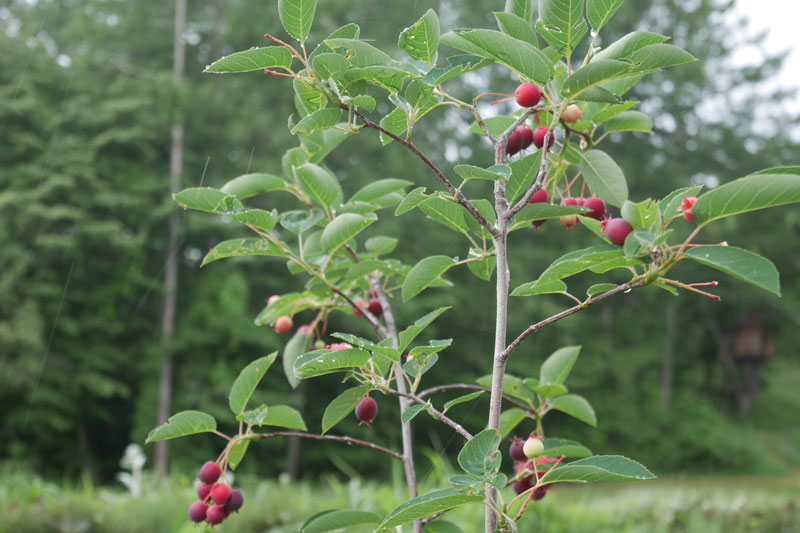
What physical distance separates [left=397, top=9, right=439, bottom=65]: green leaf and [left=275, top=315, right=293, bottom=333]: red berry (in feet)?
1.91

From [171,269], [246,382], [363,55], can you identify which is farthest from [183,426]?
[171,269]

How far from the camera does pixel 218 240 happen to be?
40.8 ft

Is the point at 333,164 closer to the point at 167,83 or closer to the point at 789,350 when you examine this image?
the point at 167,83

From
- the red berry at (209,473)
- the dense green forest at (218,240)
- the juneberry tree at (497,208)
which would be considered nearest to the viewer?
the juneberry tree at (497,208)

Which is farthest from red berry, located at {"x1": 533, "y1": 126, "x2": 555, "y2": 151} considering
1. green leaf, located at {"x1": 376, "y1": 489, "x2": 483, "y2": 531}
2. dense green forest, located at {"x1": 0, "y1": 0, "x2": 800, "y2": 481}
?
dense green forest, located at {"x1": 0, "y1": 0, "x2": 800, "y2": 481}

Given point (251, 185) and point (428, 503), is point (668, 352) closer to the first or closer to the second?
point (251, 185)

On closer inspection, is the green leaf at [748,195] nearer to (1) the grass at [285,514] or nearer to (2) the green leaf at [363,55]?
(2) the green leaf at [363,55]

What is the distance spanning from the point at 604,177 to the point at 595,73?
21 centimetres

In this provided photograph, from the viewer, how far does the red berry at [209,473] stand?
1.03m

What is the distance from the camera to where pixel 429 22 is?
0.80 metres

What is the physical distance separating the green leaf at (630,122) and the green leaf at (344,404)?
0.58 metres

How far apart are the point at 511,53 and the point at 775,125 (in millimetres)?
18005

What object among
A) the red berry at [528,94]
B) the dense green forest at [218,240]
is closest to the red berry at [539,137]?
the red berry at [528,94]

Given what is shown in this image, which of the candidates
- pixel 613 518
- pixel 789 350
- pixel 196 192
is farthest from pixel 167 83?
pixel 789 350
